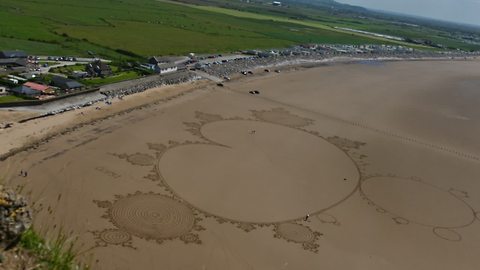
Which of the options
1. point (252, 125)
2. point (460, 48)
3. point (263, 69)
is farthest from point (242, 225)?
point (460, 48)

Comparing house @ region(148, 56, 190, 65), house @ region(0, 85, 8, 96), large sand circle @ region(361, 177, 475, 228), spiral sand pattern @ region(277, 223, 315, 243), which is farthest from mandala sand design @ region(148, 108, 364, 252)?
house @ region(148, 56, 190, 65)

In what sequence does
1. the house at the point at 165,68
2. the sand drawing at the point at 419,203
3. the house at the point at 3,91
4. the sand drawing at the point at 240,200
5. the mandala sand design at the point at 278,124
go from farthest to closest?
the house at the point at 165,68 → the house at the point at 3,91 → the sand drawing at the point at 419,203 → the mandala sand design at the point at 278,124 → the sand drawing at the point at 240,200

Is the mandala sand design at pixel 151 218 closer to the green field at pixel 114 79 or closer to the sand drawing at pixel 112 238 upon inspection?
the sand drawing at pixel 112 238

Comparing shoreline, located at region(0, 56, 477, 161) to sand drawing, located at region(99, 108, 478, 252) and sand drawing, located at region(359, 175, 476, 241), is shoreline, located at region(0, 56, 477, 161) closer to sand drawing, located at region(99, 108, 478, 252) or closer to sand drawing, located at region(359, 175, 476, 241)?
sand drawing, located at region(99, 108, 478, 252)

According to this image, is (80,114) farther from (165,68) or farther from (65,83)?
(165,68)

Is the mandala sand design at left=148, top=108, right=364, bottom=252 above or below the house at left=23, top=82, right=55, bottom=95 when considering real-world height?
below

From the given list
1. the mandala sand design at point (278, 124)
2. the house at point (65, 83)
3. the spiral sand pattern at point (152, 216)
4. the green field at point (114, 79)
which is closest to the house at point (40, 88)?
the house at point (65, 83)
